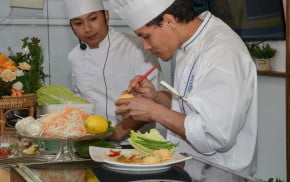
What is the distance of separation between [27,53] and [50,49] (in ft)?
7.60

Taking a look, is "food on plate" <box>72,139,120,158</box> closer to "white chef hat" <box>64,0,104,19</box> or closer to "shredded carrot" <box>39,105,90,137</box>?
"shredded carrot" <box>39,105,90,137</box>

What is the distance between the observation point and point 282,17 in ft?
14.3

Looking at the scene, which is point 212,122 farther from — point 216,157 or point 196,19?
point 196,19

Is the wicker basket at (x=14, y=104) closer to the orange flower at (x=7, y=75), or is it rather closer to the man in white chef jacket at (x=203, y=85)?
the orange flower at (x=7, y=75)

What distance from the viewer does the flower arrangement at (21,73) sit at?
9.94ft

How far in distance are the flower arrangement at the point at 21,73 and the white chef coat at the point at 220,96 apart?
3.41ft

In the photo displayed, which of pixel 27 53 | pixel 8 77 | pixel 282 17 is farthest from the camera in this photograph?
pixel 282 17

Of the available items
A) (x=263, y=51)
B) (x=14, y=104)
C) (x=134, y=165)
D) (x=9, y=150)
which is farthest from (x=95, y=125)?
(x=263, y=51)

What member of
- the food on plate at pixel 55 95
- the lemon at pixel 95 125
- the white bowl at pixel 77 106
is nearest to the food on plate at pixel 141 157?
the lemon at pixel 95 125

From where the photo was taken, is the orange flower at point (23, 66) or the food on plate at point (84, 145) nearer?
the food on plate at point (84, 145)

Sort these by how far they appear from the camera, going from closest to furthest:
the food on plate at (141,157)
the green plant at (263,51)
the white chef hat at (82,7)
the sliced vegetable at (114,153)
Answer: the food on plate at (141,157) < the sliced vegetable at (114,153) < the white chef hat at (82,7) < the green plant at (263,51)

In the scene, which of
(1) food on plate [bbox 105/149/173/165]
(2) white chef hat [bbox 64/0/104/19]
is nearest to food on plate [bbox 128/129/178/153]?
(1) food on plate [bbox 105/149/173/165]

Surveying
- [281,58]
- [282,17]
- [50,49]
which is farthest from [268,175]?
[50,49]

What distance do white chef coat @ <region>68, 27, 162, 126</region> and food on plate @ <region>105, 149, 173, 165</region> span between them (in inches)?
58.3
